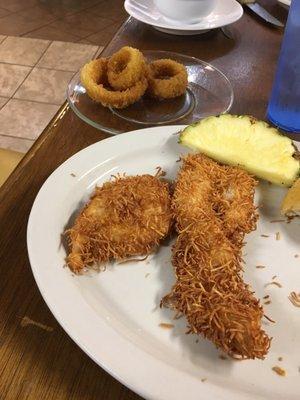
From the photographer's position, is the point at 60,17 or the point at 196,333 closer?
the point at 196,333

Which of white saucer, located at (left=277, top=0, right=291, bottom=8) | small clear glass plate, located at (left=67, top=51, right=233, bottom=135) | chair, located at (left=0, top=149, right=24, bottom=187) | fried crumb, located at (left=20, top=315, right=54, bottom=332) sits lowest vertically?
chair, located at (left=0, top=149, right=24, bottom=187)

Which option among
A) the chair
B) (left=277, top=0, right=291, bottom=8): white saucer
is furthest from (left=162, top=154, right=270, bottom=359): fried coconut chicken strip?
(left=277, top=0, right=291, bottom=8): white saucer

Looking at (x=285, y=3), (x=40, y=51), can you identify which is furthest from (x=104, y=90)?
(x=40, y=51)

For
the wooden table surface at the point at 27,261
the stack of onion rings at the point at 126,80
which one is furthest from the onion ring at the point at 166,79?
the wooden table surface at the point at 27,261

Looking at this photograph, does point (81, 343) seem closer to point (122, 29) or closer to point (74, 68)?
point (122, 29)

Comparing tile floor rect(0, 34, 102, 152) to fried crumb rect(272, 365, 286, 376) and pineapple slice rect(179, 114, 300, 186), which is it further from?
fried crumb rect(272, 365, 286, 376)

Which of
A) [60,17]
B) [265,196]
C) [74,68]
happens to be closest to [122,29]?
[265,196]
